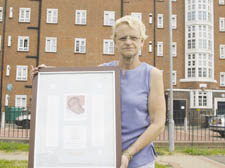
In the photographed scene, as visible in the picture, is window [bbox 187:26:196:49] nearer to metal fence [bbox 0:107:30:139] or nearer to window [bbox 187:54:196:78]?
window [bbox 187:54:196:78]

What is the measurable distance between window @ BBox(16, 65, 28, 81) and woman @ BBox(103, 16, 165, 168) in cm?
2597

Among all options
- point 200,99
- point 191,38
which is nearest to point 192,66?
point 191,38

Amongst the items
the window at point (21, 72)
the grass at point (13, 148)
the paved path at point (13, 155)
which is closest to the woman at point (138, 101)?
the paved path at point (13, 155)

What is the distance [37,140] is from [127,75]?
2.51ft

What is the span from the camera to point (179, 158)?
25.5 ft

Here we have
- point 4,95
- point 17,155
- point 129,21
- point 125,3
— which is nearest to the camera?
point 129,21

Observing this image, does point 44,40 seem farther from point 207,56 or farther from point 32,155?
point 32,155

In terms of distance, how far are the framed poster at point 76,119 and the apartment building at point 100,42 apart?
2450 cm

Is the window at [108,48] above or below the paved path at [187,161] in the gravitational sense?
above

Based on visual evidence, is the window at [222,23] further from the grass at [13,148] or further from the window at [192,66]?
the grass at [13,148]

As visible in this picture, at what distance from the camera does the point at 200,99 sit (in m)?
27.6

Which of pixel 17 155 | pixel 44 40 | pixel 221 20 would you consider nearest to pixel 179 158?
pixel 17 155

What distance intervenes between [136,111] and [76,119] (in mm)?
417

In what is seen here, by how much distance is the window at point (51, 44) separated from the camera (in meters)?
26.7
